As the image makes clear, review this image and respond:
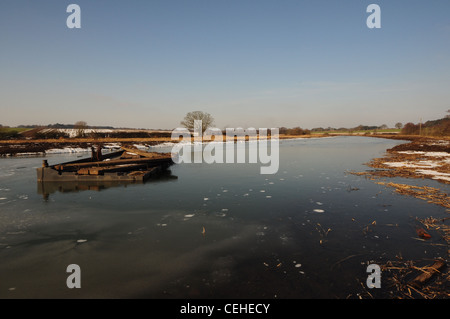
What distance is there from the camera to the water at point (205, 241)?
13.6 feet

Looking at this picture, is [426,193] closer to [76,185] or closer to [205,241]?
[205,241]

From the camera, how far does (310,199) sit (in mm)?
9500

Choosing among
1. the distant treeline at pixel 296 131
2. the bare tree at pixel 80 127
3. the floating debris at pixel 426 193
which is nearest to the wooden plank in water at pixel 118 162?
the floating debris at pixel 426 193

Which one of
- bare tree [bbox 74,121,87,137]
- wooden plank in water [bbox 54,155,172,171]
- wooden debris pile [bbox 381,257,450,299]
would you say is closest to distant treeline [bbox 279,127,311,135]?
bare tree [bbox 74,121,87,137]

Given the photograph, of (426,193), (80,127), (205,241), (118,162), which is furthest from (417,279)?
(80,127)

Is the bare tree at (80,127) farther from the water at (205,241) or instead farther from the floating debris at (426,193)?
the floating debris at (426,193)

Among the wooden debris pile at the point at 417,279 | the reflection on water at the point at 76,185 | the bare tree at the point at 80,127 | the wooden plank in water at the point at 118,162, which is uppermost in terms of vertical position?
the bare tree at the point at 80,127

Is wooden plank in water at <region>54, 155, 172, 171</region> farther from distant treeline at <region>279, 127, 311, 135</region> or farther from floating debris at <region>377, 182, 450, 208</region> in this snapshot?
distant treeline at <region>279, 127, 311, 135</region>

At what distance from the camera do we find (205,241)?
19.4 ft

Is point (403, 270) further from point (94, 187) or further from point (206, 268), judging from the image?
point (94, 187)

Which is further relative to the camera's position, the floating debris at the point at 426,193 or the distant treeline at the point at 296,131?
the distant treeline at the point at 296,131
